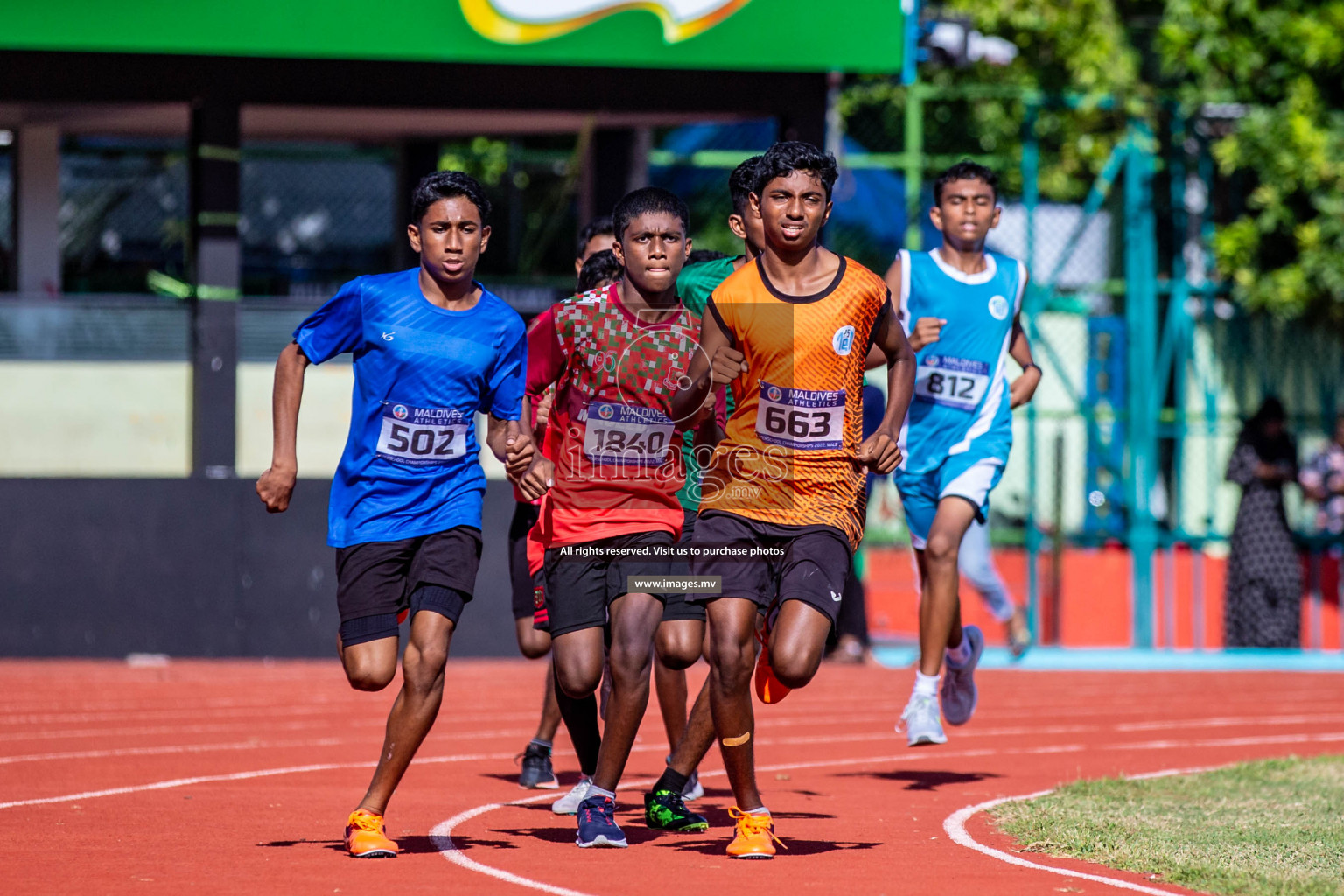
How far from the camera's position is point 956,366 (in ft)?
28.2

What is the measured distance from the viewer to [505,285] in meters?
16.9

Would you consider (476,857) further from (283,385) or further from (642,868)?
(283,385)

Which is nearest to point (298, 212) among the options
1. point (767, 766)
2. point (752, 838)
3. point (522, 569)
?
point (767, 766)

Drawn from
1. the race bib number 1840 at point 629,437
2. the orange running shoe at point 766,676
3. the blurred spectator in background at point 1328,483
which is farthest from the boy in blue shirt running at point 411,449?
the blurred spectator in background at point 1328,483

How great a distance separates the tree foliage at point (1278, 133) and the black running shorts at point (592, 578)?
39.9 feet

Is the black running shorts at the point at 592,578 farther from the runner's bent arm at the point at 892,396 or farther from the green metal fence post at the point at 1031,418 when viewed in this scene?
the green metal fence post at the point at 1031,418

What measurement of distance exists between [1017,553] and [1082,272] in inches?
129

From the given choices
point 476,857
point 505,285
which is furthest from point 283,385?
point 505,285

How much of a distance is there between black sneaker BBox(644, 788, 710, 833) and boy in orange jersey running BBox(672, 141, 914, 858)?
513mm

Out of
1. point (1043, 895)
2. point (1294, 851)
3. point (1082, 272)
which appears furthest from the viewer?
point (1082, 272)

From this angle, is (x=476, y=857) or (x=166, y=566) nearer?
(x=476, y=857)

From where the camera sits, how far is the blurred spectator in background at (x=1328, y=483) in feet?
53.1

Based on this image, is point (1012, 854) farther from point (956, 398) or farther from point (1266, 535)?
point (1266, 535)

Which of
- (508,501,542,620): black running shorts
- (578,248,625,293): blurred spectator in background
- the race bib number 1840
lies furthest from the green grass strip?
(578,248,625,293): blurred spectator in background
